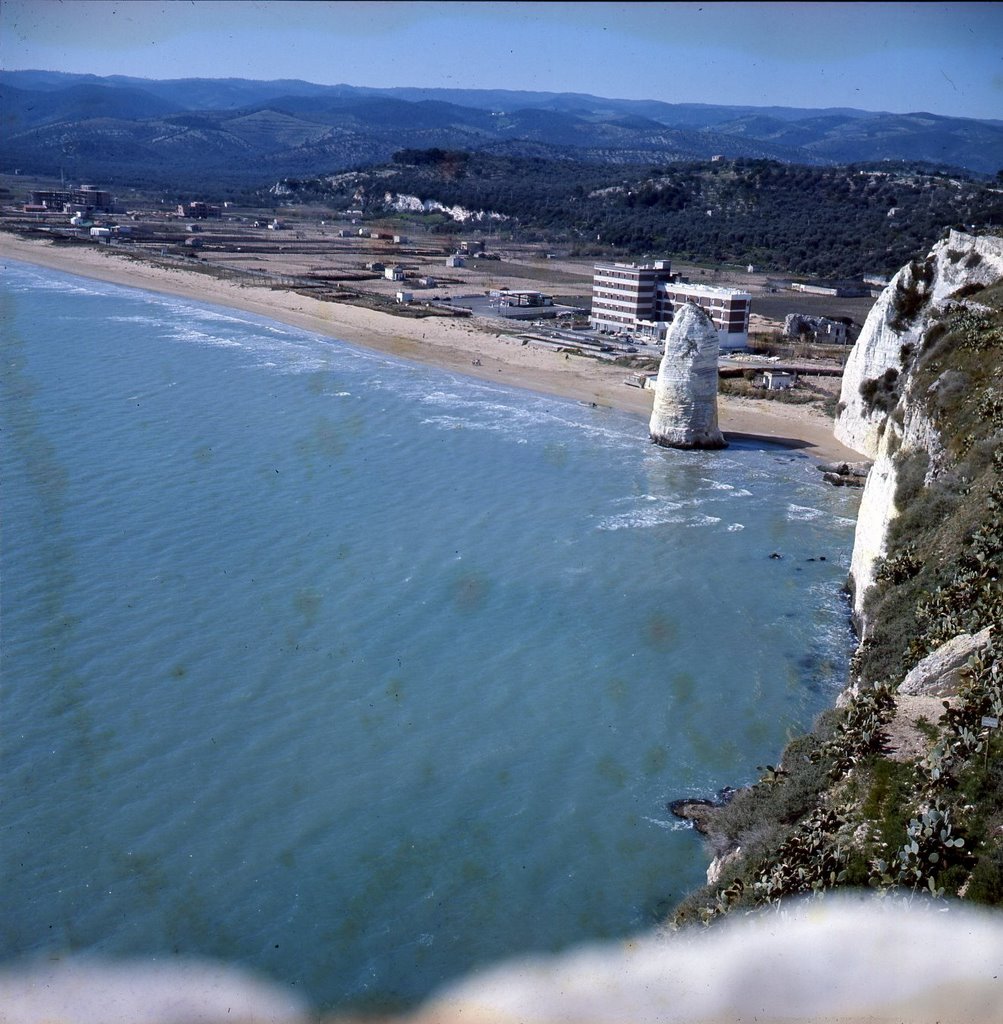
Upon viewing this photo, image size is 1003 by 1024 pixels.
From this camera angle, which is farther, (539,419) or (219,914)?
(539,419)

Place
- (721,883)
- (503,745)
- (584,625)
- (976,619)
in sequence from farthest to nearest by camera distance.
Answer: (584,625)
(503,745)
(976,619)
(721,883)

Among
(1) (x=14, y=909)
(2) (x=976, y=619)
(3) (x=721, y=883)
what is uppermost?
(2) (x=976, y=619)

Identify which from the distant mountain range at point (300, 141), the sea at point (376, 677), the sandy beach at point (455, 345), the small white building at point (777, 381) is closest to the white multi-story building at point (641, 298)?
the sandy beach at point (455, 345)

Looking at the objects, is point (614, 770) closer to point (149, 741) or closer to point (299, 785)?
point (299, 785)

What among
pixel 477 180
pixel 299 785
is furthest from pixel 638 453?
pixel 477 180

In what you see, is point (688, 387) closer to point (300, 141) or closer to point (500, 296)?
point (500, 296)

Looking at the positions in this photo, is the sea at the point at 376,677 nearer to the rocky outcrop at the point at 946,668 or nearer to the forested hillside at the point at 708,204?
the rocky outcrop at the point at 946,668

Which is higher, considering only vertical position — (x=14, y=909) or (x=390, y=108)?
(x=390, y=108)

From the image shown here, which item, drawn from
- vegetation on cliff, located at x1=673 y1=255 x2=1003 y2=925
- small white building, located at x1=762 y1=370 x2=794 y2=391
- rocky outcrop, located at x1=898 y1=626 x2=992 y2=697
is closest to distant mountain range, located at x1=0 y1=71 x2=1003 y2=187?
small white building, located at x1=762 y1=370 x2=794 y2=391
